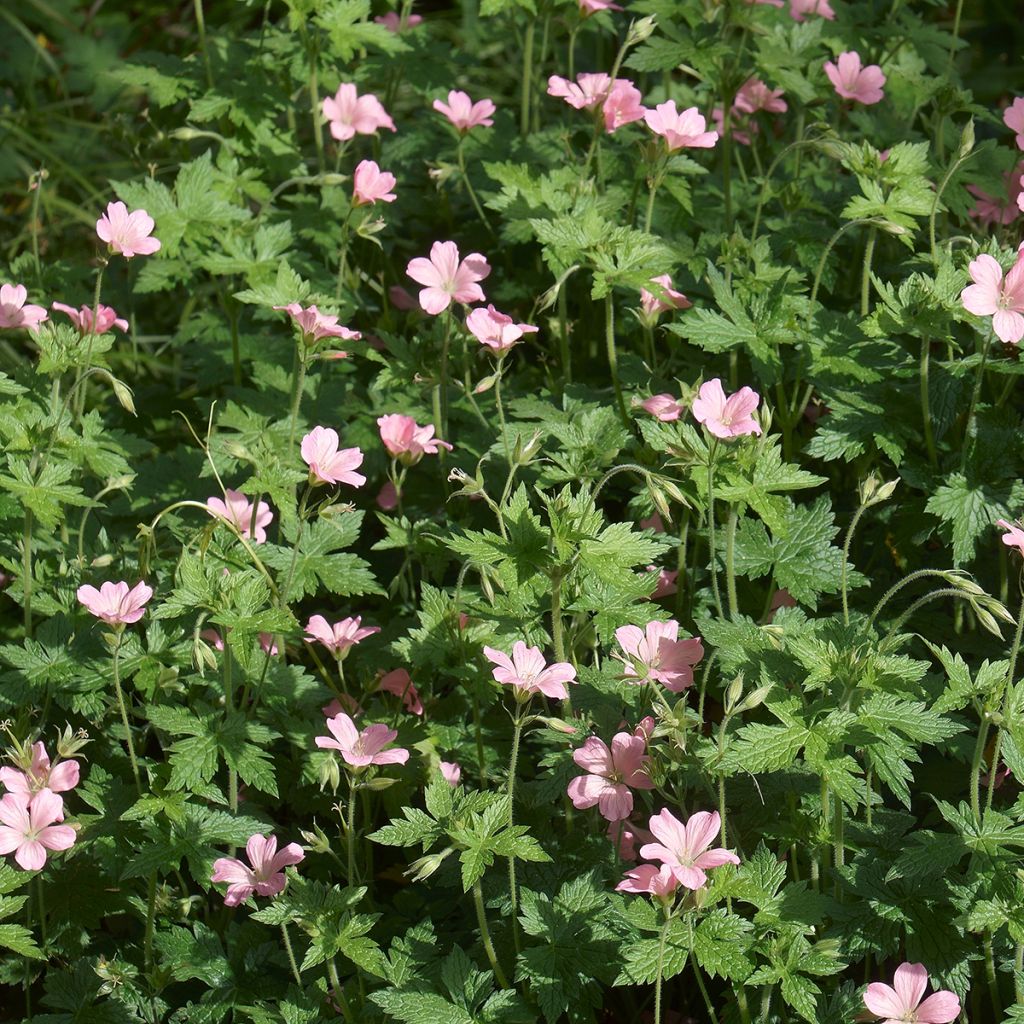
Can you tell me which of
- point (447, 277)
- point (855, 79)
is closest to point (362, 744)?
point (447, 277)

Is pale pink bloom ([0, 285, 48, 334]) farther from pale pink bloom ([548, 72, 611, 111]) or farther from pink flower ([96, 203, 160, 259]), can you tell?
pale pink bloom ([548, 72, 611, 111])

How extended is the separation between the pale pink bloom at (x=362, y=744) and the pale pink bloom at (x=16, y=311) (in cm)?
114

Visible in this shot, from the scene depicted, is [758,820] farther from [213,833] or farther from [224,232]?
[224,232]

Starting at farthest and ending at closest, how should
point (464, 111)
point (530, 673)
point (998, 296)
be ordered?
point (464, 111)
point (998, 296)
point (530, 673)

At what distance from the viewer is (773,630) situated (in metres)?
2.17

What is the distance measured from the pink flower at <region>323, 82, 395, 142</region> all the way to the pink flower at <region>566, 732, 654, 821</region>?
71.4 inches

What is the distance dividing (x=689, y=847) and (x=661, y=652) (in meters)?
0.37

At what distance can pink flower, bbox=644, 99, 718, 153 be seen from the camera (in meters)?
2.87

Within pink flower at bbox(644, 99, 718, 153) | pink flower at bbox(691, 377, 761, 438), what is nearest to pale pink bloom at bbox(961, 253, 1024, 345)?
pink flower at bbox(691, 377, 761, 438)

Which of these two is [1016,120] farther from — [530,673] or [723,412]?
[530,673]

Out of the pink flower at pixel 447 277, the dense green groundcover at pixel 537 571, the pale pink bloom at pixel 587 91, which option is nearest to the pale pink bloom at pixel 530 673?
the dense green groundcover at pixel 537 571

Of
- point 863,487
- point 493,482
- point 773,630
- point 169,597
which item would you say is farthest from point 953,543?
point 169,597

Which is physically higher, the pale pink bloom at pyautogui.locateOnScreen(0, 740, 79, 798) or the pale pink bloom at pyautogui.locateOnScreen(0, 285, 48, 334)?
the pale pink bloom at pyautogui.locateOnScreen(0, 285, 48, 334)

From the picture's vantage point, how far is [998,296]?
2.42m
